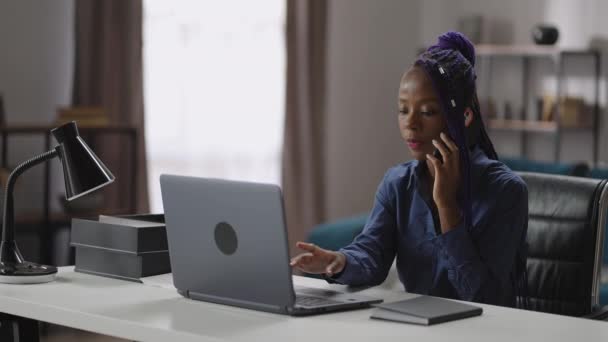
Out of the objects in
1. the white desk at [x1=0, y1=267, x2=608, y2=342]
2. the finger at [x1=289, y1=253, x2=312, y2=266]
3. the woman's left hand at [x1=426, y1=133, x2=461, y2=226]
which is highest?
the woman's left hand at [x1=426, y1=133, x2=461, y2=226]

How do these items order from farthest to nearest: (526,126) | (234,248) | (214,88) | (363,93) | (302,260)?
(363,93), (526,126), (214,88), (302,260), (234,248)

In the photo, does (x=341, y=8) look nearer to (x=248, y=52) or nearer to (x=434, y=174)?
(x=248, y=52)

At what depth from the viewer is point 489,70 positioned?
19.9 ft

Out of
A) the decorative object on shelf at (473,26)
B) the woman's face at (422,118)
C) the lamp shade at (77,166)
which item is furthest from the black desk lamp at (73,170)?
the decorative object on shelf at (473,26)

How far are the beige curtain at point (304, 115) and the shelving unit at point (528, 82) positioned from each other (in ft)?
3.32

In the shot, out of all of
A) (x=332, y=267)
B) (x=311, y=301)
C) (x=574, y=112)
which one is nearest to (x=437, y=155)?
(x=332, y=267)

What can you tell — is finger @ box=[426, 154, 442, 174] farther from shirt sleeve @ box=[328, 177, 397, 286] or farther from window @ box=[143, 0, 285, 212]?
window @ box=[143, 0, 285, 212]

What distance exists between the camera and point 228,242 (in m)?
1.92

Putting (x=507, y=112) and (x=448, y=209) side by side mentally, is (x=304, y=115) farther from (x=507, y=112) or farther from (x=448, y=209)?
(x=448, y=209)

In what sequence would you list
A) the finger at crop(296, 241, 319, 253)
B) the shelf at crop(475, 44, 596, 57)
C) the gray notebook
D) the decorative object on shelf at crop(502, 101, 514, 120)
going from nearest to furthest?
the gray notebook, the finger at crop(296, 241, 319, 253), the shelf at crop(475, 44, 596, 57), the decorative object on shelf at crop(502, 101, 514, 120)

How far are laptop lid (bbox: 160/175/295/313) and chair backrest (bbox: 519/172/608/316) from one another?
0.90m

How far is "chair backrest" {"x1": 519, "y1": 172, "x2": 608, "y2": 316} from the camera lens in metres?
2.46

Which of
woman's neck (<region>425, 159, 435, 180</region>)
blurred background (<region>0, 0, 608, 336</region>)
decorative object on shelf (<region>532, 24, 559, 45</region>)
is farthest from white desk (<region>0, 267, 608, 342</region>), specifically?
decorative object on shelf (<region>532, 24, 559, 45</region>)

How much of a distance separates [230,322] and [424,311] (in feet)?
1.18
